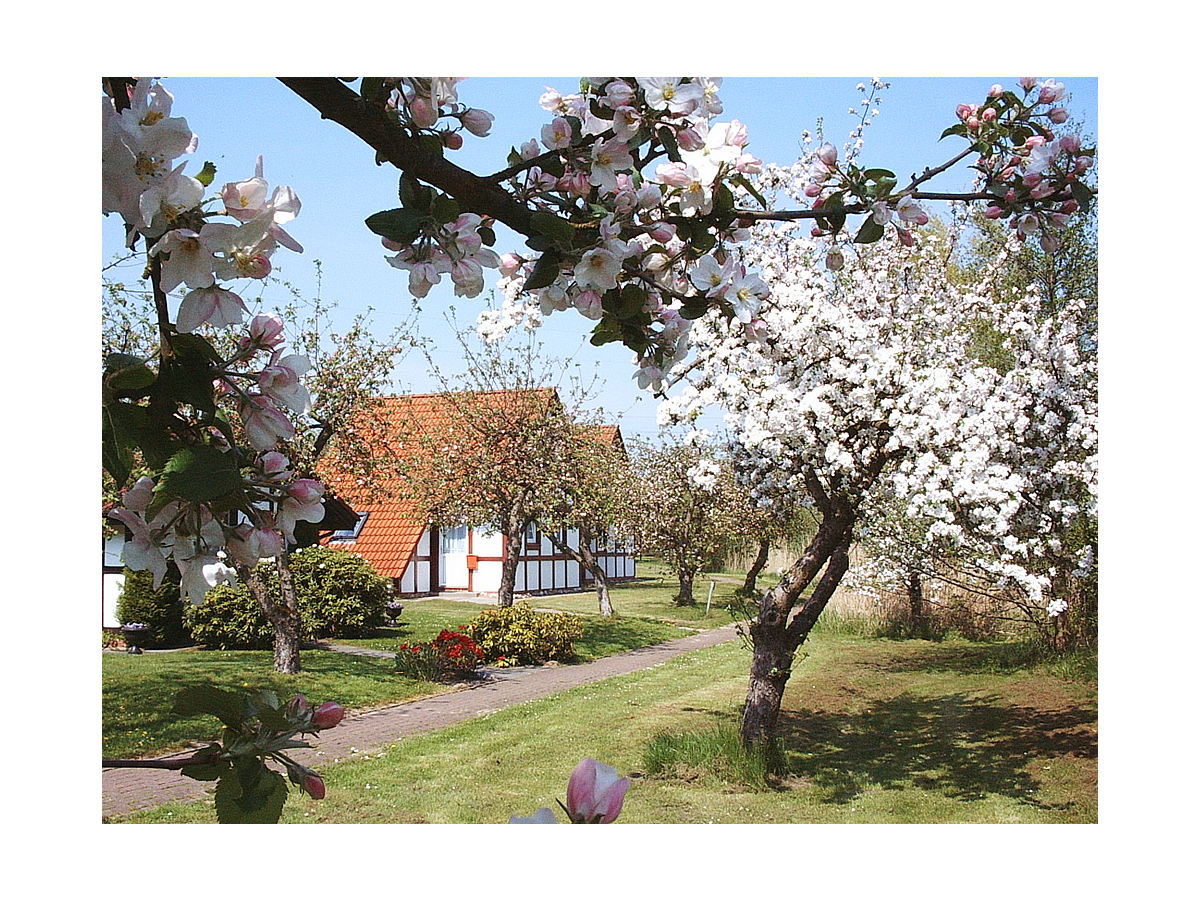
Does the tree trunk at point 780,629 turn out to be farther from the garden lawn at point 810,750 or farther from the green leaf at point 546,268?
the green leaf at point 546,268

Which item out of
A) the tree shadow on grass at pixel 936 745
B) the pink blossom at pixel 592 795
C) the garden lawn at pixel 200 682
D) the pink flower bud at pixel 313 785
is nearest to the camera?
the pink blossom at pixel 592 795

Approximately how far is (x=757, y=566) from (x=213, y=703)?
3524 millimetres

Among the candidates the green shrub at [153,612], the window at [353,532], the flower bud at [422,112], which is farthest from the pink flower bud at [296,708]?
the window at [353,532]

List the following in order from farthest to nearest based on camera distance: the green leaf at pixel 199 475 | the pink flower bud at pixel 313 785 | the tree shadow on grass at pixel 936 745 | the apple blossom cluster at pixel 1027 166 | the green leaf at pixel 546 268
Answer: the tree shadow on grass at pixel 936 745 → the apple blossom cluster at pixel 1027 166 → the green leaf at pixel 546 268 → the pink flower bud at pixel 313 785 → the green leaf at pixel 199 475

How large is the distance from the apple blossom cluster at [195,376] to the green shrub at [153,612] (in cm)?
307

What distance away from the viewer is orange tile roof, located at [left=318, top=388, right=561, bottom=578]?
4348mm

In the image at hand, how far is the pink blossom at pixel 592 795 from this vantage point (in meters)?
0.54

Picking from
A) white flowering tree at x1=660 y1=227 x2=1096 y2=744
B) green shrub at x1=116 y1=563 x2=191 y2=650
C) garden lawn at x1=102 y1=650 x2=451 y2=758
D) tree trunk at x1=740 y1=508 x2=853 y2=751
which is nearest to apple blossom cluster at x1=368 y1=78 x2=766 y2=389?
garden lawn at x1=102 y1=650 x2=451 y2=758

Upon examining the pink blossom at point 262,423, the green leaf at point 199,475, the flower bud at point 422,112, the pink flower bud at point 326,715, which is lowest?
the pink flower bud at point 326,715

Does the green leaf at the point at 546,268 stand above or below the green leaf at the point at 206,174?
below

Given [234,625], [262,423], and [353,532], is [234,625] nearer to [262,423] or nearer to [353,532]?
[353,532]

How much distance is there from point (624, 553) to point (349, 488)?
48.0 inches
